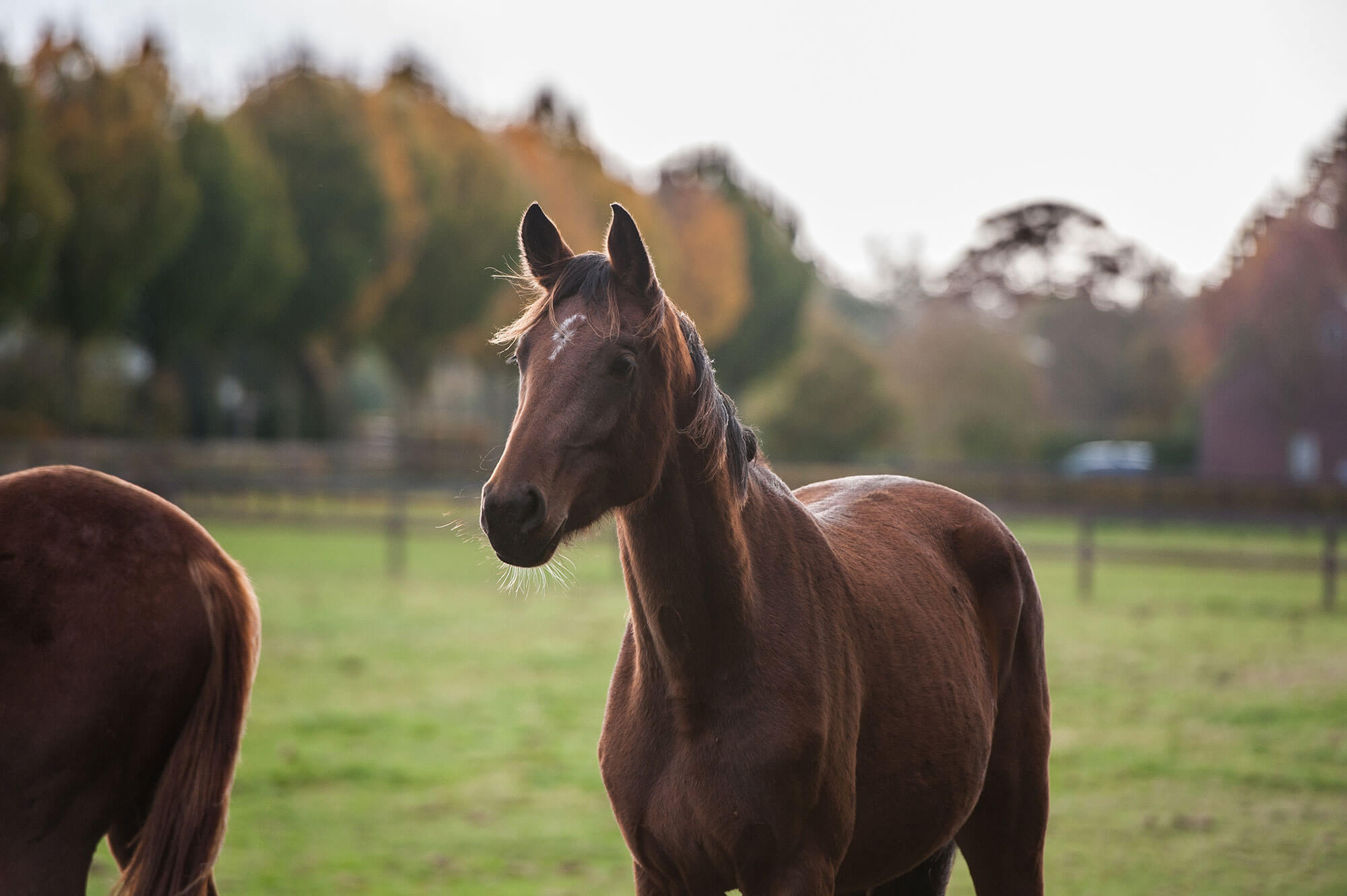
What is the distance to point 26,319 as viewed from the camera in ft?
85.0

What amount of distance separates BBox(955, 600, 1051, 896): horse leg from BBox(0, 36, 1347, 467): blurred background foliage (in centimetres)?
1059

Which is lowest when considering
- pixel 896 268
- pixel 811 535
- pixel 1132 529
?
pixel 1132 529

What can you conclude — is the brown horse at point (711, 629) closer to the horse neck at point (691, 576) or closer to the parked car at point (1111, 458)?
the horse neck at point (691, 576)

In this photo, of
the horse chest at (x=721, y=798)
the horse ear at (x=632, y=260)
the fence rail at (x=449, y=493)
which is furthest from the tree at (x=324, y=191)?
the horse chest at (x=721, y=798)

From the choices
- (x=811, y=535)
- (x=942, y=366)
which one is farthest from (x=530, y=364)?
(x=942, y=366)

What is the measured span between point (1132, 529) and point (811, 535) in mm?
26542

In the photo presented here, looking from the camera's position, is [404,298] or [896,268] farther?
[896,268]

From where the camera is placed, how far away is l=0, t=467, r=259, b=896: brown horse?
8.52 ft

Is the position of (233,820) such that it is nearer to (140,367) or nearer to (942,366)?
(942,366)

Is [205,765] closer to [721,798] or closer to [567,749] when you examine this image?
[721,798]

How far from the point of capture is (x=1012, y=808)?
315 centimetres

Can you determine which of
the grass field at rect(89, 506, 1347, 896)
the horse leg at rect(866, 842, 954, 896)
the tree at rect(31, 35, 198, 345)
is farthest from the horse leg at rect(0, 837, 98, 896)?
the tree at rect(31, 35, 198, 345)

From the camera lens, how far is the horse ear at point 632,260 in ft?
7.71

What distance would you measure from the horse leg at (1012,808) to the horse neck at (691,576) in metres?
1.09
